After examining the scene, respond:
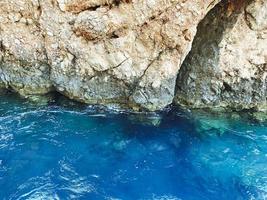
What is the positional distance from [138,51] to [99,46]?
0.94 meters

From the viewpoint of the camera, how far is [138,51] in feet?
33.0

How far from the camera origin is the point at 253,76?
10930 millimetres

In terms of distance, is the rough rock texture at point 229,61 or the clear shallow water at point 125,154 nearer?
the clear shallow water at point 125,154

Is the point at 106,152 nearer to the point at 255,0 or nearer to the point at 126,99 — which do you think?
the point at 126,99

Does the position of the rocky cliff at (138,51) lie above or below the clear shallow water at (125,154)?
above

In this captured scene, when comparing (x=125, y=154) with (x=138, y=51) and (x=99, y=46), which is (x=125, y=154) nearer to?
(x=138, y=51)

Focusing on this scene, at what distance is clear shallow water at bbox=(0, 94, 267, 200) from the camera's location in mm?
9141

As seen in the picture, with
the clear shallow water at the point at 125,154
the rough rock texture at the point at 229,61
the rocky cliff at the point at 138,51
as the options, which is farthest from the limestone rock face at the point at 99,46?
the rough rock texture at the point at 229,61

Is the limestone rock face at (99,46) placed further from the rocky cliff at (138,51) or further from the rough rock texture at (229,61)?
the rough rock texture at (229,61)

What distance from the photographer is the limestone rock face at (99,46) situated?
952 cm

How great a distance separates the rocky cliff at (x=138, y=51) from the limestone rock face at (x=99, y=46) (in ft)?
0.07

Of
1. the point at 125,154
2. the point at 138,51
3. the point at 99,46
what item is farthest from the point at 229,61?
the point at 125,154

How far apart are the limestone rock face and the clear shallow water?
0.63 m

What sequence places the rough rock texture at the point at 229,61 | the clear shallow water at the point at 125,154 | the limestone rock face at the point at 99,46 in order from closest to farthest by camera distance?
1. the clear shallow water at the point at 125,154
2. the limestone rock face at the point at 99,46
3. the rough rock texture at the point at 229,61
